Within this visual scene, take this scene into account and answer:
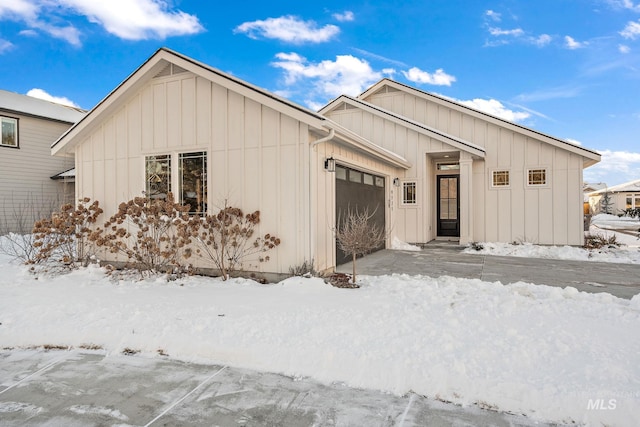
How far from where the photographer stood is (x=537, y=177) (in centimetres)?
1082

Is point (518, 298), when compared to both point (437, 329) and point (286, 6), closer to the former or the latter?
point (437, 329)

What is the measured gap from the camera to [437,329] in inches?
149

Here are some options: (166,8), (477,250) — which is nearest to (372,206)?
(477,250)

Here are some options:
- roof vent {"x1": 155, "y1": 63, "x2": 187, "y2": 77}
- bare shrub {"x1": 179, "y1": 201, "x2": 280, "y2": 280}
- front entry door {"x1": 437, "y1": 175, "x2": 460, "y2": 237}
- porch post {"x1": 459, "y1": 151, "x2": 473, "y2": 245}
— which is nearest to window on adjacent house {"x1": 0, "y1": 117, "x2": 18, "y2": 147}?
roof vent {"x1": 155, "y1": 63, "x2": 187, "y2": 77}

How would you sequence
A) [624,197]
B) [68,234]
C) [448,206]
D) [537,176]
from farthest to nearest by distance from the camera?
1. [624,197]
2. [448,206]
3. [537,176]
4. [68,234]

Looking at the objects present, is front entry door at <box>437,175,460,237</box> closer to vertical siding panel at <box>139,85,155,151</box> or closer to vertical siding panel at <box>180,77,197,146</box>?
vertical siding panel at <box>180,77,197,146</box>

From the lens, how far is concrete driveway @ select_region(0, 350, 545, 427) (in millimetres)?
2479

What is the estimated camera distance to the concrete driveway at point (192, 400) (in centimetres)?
248

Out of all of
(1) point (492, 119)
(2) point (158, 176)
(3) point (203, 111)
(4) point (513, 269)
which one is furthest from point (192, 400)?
(1) point (492, 119)

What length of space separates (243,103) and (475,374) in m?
5.56

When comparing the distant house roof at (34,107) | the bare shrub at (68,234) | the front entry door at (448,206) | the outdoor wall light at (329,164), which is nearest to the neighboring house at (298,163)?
the outdoor wall light at (329,164)

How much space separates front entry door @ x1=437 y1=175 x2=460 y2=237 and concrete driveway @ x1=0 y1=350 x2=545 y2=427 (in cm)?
1059

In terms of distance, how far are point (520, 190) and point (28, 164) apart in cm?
1746

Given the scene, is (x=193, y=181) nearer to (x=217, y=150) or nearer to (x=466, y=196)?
(x=217, y=150)
